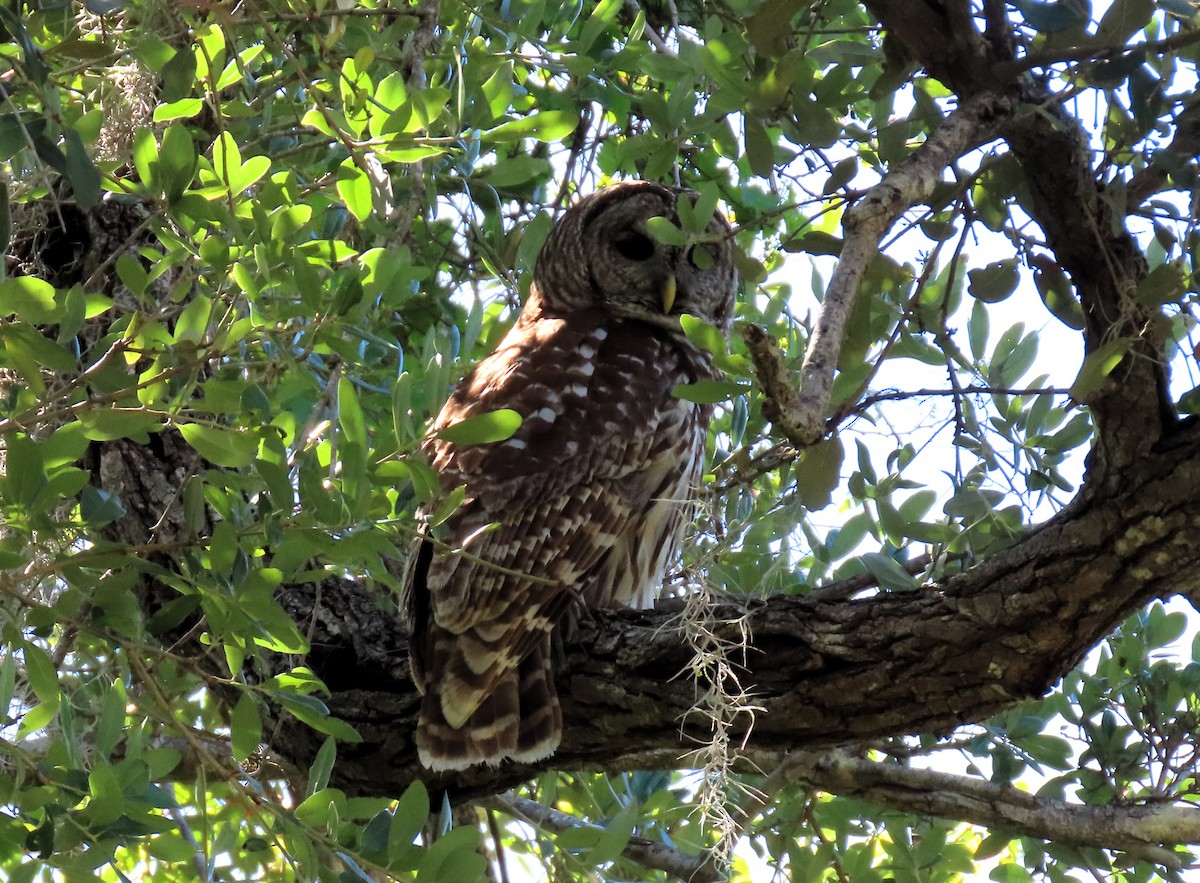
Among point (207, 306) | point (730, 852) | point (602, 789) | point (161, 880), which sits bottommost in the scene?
point (161, 880)

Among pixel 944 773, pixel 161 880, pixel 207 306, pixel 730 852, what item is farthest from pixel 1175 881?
pixel 161 880

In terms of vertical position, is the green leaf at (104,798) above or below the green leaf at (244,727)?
below

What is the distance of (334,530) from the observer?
1.98m

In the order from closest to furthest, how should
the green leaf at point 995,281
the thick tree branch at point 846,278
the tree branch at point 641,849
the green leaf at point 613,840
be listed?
the thick tree branch at point 846,278
the green leaf at point 613,840
the green leaf at point 995,281
the tree branch at point 641,849

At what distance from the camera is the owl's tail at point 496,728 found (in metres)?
2.79

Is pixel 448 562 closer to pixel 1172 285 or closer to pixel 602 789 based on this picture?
pixel 602 789

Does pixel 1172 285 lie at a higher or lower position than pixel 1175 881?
higher

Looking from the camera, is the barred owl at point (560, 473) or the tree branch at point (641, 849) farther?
the tree branch at point (641, 849)

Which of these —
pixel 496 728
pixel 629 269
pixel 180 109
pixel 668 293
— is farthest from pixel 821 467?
pixel 629 269

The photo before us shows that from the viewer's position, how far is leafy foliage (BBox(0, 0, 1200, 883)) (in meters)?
1.96


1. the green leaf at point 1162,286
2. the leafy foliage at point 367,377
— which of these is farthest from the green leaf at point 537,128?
the green leaf at point 1162,286

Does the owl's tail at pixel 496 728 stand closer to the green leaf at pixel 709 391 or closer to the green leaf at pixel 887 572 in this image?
the green leaf at pixel 887 572

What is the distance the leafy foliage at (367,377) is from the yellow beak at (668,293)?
1.60 ft

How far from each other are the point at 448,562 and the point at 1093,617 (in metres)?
1.44
